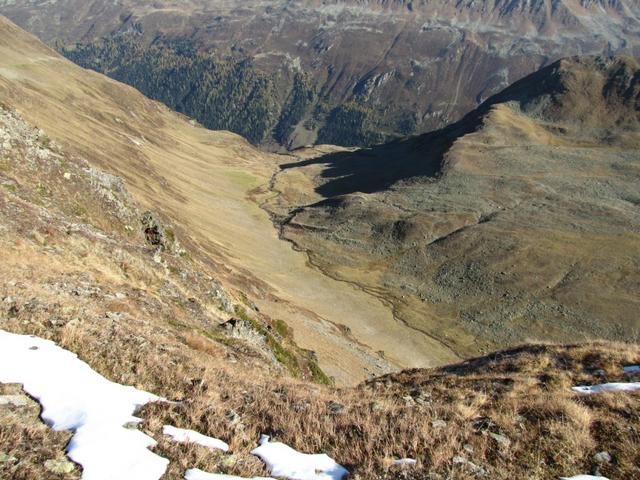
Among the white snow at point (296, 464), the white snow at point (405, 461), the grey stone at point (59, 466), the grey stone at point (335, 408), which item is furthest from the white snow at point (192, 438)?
the grey stone at point (335, 408)

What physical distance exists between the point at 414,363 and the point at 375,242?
48241mm

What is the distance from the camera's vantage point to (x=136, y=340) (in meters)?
13.8

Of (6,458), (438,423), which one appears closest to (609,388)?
(438,423)

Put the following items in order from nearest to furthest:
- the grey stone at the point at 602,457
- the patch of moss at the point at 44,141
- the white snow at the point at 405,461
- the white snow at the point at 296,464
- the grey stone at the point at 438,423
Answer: the white snow at the point at 296,464
the white snow at the point at 405,461
the grey stone at the point at 602,457
the grey stone at the point at 438,423
the patch of moss at the point at 44,141

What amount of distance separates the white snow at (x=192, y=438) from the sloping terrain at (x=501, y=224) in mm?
67089

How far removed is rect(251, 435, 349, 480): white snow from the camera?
8.17 meters

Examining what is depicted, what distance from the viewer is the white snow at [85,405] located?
745 centimetres

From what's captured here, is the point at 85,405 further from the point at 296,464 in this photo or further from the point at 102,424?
the point at 296,464

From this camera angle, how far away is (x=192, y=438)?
864cm

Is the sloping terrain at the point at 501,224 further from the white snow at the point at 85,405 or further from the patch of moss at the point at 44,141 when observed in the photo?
the white snow at the point at 85,405

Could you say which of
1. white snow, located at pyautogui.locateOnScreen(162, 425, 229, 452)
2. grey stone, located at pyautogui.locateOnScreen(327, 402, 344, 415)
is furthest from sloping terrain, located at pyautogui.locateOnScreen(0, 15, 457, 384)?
white snow, located at pyautogui.locateOnScreen(162, 425, 229, 452)

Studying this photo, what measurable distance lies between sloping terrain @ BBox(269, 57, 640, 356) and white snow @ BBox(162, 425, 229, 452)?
6709 cm

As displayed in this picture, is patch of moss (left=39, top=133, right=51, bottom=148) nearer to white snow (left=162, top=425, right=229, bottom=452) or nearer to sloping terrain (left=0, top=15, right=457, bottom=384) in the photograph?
sloping terrain (left=0, top=15, right=457, bottom=384)

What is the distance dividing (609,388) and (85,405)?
1325 cm
